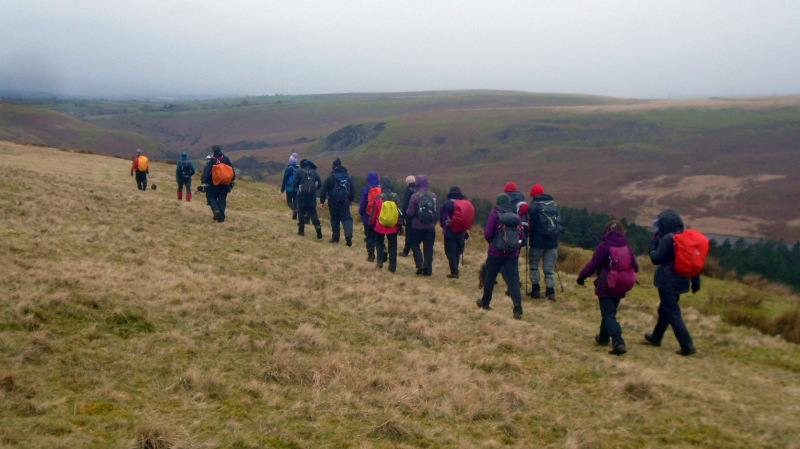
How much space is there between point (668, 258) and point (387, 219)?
5.85 meters

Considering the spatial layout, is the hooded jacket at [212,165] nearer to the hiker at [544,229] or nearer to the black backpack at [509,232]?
the hiker at [544,229]

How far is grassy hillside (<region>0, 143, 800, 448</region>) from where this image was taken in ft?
15.3

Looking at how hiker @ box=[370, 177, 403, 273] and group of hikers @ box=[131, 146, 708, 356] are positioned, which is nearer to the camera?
group of hikers @ box=[131, 146, 708, 356]

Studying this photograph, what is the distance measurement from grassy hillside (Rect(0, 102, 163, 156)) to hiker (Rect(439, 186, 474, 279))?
79284 millimetres

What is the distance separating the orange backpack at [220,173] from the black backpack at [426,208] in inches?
239

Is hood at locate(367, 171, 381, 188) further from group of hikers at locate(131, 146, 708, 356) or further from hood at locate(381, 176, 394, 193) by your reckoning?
hood at locate(381, 176, 394, 193)

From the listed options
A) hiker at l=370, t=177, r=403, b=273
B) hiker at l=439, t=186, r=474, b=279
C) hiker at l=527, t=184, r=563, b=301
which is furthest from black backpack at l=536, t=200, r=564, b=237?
hiker at l=370, t=177, r=403, b=273

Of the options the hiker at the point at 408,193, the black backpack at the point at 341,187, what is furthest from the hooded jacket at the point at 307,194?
the hiker at the point at 408,193

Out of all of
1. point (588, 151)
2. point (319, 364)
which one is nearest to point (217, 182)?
point (319, 364)

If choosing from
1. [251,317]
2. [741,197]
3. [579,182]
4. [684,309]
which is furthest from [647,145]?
[251,317]

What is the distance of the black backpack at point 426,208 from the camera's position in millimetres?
11727

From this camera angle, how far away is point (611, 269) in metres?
7.79

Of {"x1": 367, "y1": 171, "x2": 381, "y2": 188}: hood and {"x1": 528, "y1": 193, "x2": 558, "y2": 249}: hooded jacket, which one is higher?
{"x1": 367, "y1": 171, "x2": 381, "y2": 188}: hood

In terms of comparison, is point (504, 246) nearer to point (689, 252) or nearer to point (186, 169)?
point (689, 252)
